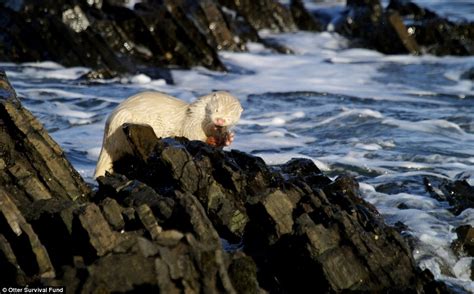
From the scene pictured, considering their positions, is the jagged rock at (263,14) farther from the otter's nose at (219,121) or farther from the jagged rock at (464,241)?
the jagged rock at (464,241)

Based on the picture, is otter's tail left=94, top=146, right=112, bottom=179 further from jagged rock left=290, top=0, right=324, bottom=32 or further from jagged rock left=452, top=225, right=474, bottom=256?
jagged rock left=290, top=0, right=324, bottom=32

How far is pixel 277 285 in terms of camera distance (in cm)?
695

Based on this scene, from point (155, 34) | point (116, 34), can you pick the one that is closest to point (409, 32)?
point (155, 34)

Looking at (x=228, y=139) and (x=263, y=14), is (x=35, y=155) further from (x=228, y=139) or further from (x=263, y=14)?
(x=263, y=14)

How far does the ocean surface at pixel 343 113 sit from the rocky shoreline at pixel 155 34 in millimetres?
309

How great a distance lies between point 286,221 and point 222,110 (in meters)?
2.78

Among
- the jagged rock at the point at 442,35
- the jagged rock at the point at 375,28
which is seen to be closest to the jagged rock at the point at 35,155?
the jagged rock at the point at 375,28

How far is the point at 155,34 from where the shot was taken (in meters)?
19.0

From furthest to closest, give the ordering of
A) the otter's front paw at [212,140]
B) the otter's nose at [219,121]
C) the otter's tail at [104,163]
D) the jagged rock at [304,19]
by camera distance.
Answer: the jagged rock at [304,19] < the otter's front paw at [212,140] < the otter's nose at [219,121] < the otter's tail at [104,163]

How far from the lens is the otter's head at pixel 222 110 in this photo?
9.87m

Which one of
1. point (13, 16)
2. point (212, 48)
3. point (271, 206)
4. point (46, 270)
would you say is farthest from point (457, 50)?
point (46, 270)

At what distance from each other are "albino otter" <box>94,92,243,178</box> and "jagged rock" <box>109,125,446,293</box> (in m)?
0.81

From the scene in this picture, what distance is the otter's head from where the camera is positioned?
32.4 ft

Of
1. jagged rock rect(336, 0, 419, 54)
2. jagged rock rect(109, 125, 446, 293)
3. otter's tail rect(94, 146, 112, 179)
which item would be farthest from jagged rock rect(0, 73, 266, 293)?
jagged rock rect(336, 0, 419, 54)
